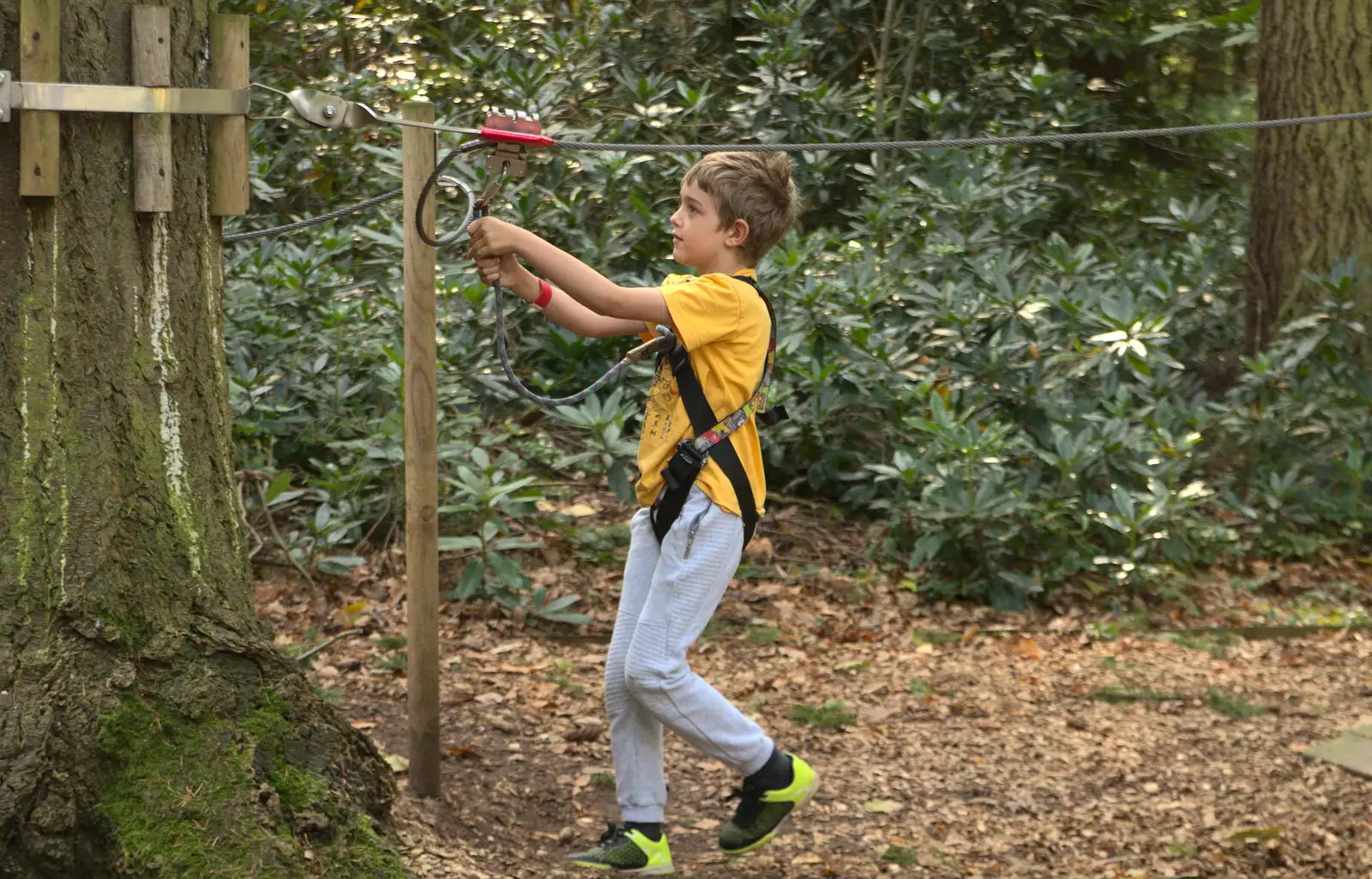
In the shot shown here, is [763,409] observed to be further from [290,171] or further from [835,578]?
[290,171]

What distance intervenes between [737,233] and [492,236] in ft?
2.04

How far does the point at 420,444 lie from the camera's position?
139 inches

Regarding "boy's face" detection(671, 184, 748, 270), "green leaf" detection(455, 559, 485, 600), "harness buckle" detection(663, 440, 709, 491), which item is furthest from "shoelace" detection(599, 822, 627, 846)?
"green leaf" detection(455, 559, 485, 600)

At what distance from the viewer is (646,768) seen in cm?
345

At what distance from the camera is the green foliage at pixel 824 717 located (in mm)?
4859

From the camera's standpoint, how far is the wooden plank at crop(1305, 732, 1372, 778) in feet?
14.7

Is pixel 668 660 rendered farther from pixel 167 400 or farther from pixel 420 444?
pixel 167 400

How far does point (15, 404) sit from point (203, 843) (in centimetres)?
→ 93

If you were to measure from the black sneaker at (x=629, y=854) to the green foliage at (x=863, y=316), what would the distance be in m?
1.99

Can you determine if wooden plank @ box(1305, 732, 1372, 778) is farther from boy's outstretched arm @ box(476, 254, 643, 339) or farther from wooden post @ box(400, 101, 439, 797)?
wooden post @ box(400, 101, 439, 797)

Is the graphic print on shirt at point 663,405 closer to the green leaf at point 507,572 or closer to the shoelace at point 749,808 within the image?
the shoelace at point 749,808

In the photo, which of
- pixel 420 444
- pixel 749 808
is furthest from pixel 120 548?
pixel 749 808

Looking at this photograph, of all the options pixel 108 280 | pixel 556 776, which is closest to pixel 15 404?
pixel 108 280

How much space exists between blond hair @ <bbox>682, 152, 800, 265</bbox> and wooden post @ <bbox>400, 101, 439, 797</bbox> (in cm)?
67
